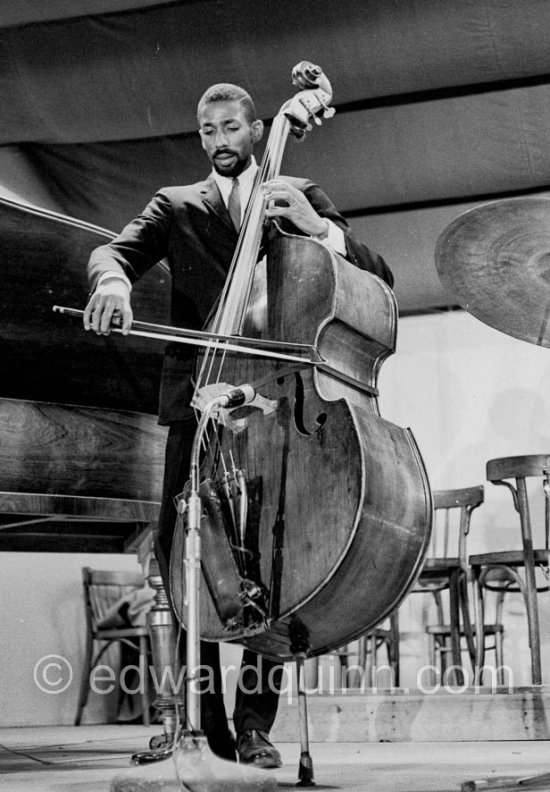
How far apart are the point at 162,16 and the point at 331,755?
307 centimetres

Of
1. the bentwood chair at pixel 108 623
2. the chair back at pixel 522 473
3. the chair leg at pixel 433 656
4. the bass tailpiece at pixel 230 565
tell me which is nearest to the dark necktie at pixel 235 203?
the bass tailpiece at pixel 230 565

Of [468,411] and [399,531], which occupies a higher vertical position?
[468,411]

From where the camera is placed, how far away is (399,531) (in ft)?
5.57

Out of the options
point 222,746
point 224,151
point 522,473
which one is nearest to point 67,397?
point 224,151

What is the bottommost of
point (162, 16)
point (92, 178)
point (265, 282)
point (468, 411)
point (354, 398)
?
point (354, 398)

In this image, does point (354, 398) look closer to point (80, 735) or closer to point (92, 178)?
point (80, 735)

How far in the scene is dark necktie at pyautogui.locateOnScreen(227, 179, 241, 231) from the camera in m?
2.14

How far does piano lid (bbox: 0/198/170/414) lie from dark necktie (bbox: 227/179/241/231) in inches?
13.2

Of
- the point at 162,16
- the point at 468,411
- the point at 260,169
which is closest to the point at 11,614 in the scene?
the point at 468,411

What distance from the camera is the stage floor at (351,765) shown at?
1855mm

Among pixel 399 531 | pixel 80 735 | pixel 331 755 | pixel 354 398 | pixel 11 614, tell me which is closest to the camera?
pixel 399 531

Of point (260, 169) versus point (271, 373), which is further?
point (260, 169)

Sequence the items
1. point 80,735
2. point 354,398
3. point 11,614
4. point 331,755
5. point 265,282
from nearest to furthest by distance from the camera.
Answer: point 354,398 < point 265,282 < point 331,755 < point 80,735 < point 11,614

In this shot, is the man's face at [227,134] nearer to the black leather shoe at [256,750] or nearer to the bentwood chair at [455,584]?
the black leather shoe at [256,750]
